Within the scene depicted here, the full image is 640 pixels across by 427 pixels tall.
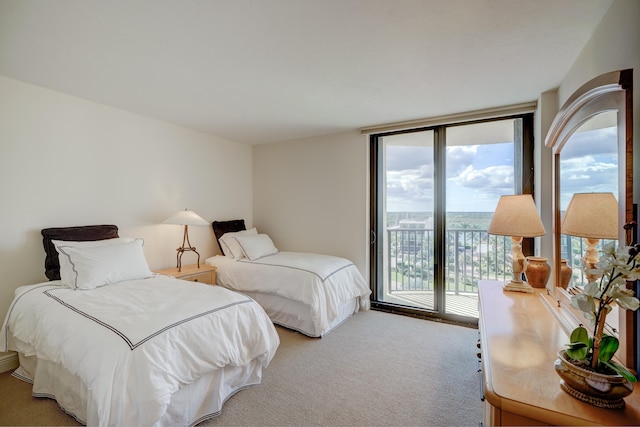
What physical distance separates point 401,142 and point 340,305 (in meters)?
2.26

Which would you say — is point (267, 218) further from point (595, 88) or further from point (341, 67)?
point (595, 88)

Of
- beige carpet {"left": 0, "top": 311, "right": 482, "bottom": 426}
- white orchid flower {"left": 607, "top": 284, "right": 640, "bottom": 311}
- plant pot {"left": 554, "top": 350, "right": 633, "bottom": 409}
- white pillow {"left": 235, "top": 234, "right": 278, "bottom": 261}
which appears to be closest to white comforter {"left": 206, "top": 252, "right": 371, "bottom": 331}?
white pillow {"left": 235, "top": 234, "right": 278, "bottom": 261}

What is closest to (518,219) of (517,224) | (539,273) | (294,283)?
(517,224)

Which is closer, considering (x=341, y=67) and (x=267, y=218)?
(x=341, y=67)

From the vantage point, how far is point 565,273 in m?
1.71

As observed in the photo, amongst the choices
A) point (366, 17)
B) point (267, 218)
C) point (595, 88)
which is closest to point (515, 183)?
point (595, 88)

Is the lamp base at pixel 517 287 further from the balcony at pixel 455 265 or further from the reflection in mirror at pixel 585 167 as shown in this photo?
the balcony at pixel 455 265

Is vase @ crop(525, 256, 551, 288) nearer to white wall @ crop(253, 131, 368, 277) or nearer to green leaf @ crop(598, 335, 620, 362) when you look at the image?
green leaf @ crop(598, 335, 620, 362)

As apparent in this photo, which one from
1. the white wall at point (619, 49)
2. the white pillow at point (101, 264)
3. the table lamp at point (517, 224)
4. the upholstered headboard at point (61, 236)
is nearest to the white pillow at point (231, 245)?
the white pillow at point (101, 264)

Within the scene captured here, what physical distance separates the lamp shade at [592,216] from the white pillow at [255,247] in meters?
3.14

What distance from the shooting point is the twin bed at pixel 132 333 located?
1.42 meters

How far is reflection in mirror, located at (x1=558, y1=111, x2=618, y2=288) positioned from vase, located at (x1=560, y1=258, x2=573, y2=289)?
0.01m

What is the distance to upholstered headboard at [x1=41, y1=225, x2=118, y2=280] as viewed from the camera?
8.10 ft

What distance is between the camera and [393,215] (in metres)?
3.90
